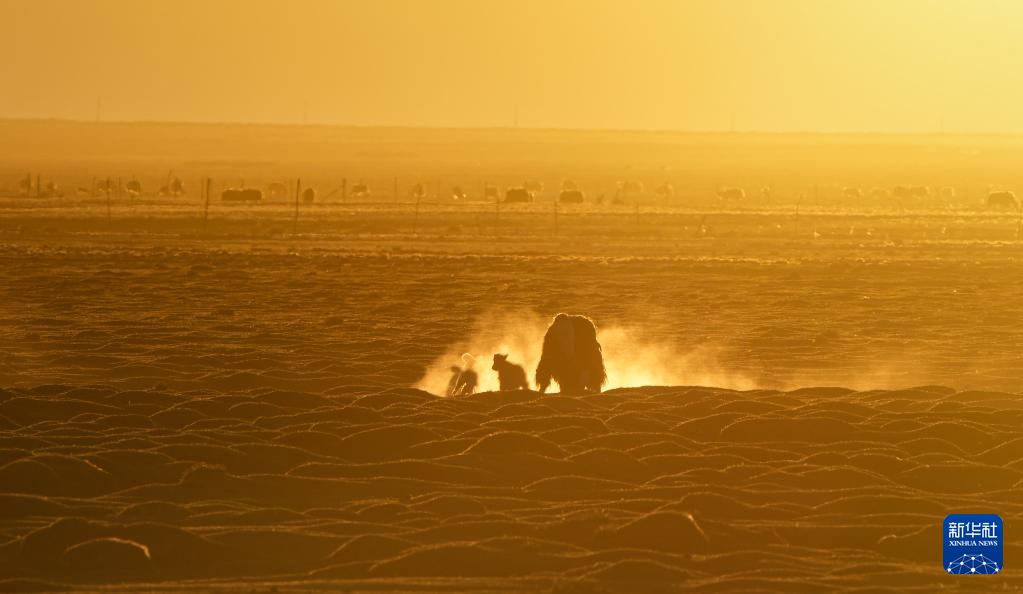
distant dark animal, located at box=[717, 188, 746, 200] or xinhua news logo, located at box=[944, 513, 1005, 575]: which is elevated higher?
distant dark animal, located at box=[717, 188, 746, 200]

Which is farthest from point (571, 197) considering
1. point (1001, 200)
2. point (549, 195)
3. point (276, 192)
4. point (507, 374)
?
point (507, 374)

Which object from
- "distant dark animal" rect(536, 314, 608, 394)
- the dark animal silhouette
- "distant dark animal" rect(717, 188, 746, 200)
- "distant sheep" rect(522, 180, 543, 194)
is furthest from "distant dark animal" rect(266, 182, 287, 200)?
"distant dark animal" rect(536, 314, 608, 394)

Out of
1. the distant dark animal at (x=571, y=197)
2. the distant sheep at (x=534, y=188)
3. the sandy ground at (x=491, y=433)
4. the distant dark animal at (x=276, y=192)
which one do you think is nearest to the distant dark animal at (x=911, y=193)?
the distant sheep at (x=534, y=188)

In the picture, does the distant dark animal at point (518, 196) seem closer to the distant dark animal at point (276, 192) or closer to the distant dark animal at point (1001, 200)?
the distant dark animal at point (276, 192)

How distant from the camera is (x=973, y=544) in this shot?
30.5ft

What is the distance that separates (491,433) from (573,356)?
2.78 m

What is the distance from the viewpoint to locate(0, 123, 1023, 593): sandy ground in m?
9.05

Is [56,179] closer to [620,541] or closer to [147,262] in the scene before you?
[147,262]

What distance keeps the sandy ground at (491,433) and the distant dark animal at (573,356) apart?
0.47 m

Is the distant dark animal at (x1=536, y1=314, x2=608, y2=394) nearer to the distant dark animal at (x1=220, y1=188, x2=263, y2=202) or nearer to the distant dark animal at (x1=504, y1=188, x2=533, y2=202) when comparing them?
the distant dark animal at (x1=220, y1=188, x2=263, y2=202)

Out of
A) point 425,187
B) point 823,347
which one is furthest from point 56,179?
point 823,347

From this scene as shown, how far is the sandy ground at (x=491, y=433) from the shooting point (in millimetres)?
9055

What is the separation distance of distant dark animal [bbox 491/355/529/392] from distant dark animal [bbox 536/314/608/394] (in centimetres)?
35

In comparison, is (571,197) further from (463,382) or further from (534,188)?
(463,382)
